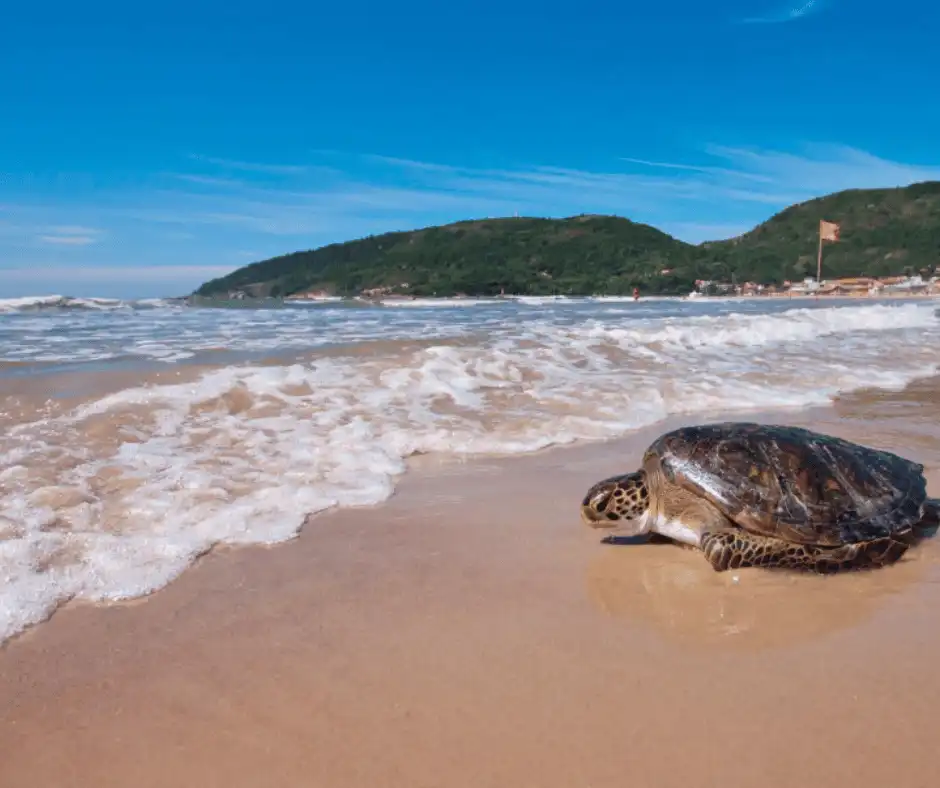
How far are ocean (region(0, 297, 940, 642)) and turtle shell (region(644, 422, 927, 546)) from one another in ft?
2.86

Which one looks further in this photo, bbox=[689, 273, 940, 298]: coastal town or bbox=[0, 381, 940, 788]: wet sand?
bbox=[689, 273, 940, 298]: coastal town

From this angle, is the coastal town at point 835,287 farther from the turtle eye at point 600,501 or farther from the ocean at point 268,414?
the turtle eye at point 600,501

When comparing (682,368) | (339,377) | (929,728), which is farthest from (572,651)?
(682,368)


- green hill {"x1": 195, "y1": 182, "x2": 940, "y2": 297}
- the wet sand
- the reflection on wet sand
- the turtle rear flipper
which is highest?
green hill {"x1": 195, "y1": 182, "x2": 940, "y2": 297}

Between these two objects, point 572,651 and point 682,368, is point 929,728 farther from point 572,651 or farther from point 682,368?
point 682,368

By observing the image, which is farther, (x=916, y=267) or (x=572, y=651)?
(x=916, y=267)

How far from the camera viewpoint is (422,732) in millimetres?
1839

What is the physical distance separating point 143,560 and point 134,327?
43.3ft

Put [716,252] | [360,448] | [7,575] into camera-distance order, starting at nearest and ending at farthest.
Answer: [7,575], [360,448], [716,252]

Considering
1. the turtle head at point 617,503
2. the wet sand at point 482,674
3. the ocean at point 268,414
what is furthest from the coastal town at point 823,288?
the wet sand at point 482,674

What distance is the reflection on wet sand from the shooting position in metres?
2.41

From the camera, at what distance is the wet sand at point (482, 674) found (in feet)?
5.63

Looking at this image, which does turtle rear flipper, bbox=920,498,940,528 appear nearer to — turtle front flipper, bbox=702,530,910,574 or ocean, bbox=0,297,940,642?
turtle front flipper, bbox=702,530,910,574

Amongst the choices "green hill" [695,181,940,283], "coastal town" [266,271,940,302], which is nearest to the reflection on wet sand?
"coastal town" [266,271,940,302]
